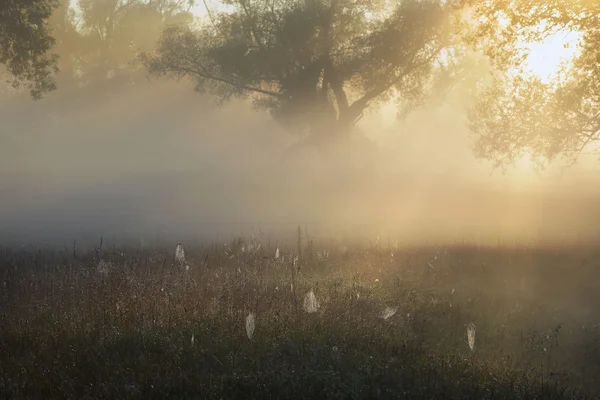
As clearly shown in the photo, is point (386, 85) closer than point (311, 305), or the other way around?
point (311, 305)

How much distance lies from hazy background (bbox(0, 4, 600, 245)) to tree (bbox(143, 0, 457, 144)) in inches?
169

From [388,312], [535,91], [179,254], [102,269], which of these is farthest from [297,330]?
[535,91]

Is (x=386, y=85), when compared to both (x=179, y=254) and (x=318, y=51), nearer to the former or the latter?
(x=318, y=51)

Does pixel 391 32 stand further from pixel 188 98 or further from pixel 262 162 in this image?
pixel 188 98

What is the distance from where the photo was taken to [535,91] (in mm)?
25219

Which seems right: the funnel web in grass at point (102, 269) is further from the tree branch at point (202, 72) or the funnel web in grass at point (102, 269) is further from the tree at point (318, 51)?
the tree branch at point (202, 72)

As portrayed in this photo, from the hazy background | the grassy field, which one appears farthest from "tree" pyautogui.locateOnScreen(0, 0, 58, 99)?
the grassy field

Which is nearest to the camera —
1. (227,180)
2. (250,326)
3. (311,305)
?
(250,326)

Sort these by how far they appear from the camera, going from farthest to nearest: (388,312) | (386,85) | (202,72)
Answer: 1. (202,72)
2. (386,85)
3. (388,312)

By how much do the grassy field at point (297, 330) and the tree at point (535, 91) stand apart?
7608mm

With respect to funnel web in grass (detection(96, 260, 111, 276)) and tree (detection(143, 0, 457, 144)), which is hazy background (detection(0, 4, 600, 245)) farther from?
funnel web in grass (detection(96, 260, 111, 276))

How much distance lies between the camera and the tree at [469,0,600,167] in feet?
57.3

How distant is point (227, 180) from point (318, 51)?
1507 centimetres

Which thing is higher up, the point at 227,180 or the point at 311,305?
the point at 227,180
